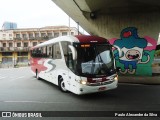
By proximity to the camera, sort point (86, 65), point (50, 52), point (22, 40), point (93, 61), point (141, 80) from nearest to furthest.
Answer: point (86, 65)
point (93, 61)
point (50, 52)
point (141, 80)
point (22, 40)

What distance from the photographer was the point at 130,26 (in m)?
18.3

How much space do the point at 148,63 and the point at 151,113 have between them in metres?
11.0

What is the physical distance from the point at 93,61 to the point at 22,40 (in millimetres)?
68213

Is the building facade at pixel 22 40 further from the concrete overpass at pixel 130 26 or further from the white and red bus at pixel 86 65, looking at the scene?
the white and red bus at pixel 86 65

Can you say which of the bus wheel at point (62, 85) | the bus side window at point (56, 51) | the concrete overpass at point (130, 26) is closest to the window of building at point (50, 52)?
the bus side window at point (56, 51)

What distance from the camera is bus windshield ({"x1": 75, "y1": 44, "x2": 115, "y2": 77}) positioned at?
423 inches

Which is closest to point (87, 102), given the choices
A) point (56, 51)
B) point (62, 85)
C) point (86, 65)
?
point (86, 65)

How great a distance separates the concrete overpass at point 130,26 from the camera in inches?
691

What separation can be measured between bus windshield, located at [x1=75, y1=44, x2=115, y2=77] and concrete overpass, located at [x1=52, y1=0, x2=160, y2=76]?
642cm

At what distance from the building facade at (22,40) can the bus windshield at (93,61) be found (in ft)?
201

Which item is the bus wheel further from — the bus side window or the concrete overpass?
the concrete overpass

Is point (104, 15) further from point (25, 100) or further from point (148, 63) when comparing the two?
point (25, 100)

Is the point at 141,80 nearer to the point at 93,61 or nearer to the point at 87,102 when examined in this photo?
the point at 93,61

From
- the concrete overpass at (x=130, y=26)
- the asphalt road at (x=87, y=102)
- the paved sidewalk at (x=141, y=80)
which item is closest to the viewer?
the asphalt road at (x=87, y=102)
